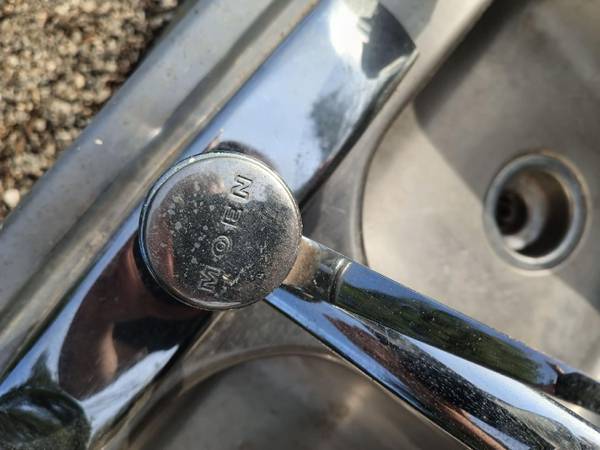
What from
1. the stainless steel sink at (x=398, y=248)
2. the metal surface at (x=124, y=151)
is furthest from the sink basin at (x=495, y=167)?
the metal surface at (x=124, y=151)

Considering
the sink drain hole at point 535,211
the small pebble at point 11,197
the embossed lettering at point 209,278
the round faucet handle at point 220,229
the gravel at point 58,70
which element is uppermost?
the sink drain hole at point 535,211

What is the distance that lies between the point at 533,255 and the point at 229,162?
51 cm

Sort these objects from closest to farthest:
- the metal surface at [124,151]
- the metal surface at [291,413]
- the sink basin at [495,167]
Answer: the metal surface at [124,151] → the metal surface at [291,413] → the sink basin at [495,167]

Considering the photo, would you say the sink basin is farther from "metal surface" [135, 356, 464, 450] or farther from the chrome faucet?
the chrome faucet

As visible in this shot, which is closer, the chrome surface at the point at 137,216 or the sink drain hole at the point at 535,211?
the chrome surface at the point at 137,216

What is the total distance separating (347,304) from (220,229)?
0.30ft

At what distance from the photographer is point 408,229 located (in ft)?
2.46

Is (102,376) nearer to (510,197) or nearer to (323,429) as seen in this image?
(323,429)

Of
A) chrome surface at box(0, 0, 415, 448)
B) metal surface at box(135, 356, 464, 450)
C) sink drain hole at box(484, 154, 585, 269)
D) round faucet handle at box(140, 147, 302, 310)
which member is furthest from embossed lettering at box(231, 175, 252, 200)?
sink drain hole at box(484, 154, 585, 269)

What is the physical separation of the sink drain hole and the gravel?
15.9 inches

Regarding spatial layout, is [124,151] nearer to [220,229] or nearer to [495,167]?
[220,229]

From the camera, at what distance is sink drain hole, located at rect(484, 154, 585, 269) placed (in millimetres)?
795

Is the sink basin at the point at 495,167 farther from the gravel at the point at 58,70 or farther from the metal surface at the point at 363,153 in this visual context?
the gravel at the point at 58,70

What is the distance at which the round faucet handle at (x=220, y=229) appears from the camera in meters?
0.41
